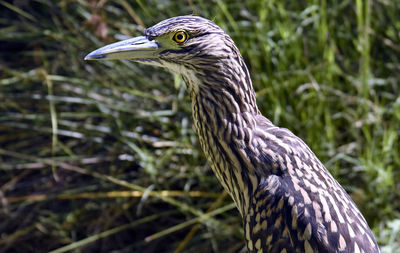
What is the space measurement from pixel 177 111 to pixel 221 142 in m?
1.41

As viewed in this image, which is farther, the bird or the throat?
the throat

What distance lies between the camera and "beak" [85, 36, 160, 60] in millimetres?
2012

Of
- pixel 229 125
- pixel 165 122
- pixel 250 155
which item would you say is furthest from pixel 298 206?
pixel 165 122

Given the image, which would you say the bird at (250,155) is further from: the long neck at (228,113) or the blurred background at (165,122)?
the blurred background at (165,122)

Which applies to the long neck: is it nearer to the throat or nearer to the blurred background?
the throat

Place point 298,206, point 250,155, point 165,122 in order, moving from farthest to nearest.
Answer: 1. point 165,122
2. point 250,155
3. point 298,206

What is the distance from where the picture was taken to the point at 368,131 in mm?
3316

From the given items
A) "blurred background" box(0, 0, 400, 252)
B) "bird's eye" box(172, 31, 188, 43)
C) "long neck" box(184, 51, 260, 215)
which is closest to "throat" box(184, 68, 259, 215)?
"long neck" box(184, 51, 260, 215)

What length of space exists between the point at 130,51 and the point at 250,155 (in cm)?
55

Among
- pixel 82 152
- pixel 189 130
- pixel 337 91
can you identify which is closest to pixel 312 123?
pixel 337 91

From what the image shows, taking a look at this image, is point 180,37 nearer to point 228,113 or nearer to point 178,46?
point 178,46

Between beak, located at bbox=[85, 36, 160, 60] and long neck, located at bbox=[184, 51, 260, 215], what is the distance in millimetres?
163

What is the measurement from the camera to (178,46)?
2027mm

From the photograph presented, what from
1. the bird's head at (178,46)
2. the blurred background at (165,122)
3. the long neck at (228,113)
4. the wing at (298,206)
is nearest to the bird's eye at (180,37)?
the bird's head at (178,46)
